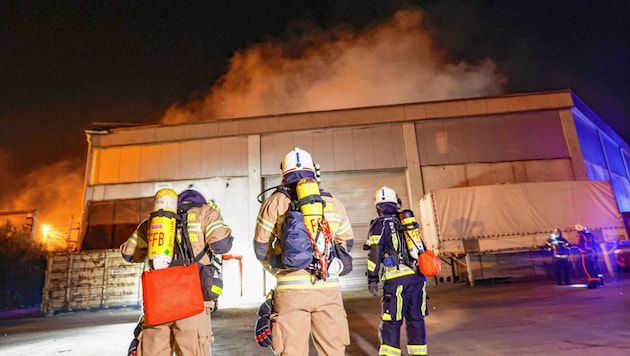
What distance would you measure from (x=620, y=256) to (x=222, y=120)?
1733cm

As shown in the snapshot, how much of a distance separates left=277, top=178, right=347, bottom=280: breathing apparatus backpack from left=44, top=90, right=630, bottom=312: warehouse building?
12700mm

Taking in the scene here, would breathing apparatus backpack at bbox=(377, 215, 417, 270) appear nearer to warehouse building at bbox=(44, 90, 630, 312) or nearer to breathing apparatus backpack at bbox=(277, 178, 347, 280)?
breathing apparatus backpack at bbox=(277, 178, 347, 280)

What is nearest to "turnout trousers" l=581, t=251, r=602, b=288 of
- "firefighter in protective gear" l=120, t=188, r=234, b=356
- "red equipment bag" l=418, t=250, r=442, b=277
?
"red equipment bag" l=418, t=250, r=442, b=277

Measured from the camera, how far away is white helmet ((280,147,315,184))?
2701 millimetres

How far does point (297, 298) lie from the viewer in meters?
2.34

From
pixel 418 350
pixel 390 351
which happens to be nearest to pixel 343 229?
pixel 390 351

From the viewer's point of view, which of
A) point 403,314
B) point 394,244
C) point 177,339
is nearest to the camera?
point 177,339

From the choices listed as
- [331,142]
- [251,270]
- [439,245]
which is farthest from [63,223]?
[439,245]

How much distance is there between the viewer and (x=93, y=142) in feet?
54.5

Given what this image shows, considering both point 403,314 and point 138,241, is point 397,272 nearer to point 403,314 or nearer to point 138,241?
point 403,314

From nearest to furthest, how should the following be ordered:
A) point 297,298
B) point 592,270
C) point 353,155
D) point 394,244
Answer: point 297,298 → point 394,244 → point 592,270 → point 353,155

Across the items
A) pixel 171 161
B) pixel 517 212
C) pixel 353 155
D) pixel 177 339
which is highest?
pixel 171 161

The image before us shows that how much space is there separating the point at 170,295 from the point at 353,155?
44.8ft

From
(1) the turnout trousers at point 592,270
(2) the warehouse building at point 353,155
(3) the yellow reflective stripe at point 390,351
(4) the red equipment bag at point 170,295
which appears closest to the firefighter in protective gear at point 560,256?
(1) the turnout trousers at point 592,270
